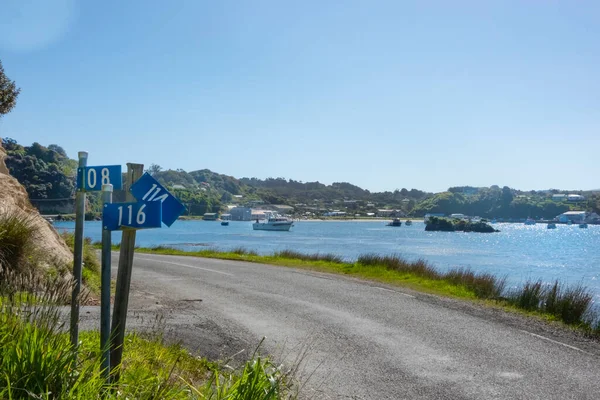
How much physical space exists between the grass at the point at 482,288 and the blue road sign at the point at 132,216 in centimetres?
945

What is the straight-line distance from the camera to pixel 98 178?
4.57m

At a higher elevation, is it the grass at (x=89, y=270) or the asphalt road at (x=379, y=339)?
the grass at (x=89, y=270)

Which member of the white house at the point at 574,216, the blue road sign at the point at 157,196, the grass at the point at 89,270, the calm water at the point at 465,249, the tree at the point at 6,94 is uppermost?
the tree at the point at 6,94

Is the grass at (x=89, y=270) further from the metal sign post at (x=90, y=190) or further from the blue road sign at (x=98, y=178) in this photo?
the blue road sign at (x=98, y=178)

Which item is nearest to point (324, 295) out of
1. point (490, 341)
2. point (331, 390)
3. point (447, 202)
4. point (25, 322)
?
point (490, 341)

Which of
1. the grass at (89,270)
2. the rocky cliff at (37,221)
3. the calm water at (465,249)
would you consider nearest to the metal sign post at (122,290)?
the rocky cliff at (37,221)

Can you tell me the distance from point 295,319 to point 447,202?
187 m

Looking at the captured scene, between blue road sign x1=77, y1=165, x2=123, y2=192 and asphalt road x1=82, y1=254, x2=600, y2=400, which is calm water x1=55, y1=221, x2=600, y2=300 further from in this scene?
blue road sign x1=77, y1=165, x2=123, y2=192

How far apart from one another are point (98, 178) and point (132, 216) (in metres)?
0.72

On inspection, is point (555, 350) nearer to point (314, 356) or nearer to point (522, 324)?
point (522, 324)

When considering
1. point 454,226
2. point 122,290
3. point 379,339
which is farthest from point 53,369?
point 454,226

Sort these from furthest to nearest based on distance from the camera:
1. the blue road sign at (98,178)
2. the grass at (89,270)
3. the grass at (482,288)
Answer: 1. the grass at (482,288)
2. the grass at (89,270)
3. the blue road sign at (98,178)

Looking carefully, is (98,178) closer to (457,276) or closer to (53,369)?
(53,369)

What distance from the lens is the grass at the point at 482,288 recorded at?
12.1m
